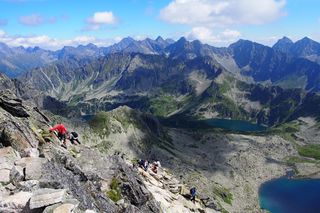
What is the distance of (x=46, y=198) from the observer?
2686 cm

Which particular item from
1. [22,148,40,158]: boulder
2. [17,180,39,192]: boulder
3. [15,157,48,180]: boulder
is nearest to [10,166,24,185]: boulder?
[15,157,48,180]: boulder

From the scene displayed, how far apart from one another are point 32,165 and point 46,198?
11.7m

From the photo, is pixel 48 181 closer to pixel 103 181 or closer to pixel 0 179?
pixel 0 179

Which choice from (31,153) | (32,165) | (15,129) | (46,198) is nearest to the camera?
(46,198)

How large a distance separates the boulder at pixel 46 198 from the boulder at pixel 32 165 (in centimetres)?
822

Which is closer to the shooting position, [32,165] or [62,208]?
[62,208]

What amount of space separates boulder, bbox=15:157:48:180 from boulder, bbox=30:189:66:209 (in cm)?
822

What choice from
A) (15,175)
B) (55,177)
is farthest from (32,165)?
(15,175)

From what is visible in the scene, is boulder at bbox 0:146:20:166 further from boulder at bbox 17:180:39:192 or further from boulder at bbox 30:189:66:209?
boulder at bbox 30:189:66:209

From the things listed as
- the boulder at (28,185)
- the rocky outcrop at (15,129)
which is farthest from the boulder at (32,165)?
the rocky outcrop at (15,129)

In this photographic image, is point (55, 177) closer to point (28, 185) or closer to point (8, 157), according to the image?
point (28, 185)

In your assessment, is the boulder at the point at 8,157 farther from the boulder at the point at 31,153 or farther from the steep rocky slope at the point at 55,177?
the boulder at the point at 31,153

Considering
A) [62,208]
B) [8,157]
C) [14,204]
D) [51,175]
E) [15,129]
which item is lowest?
[51,175]

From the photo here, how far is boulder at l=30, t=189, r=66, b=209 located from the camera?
86.5ft
